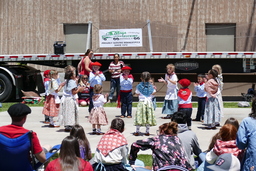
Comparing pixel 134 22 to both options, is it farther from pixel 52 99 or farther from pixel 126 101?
pixel 52 99

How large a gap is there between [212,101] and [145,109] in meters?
1.69

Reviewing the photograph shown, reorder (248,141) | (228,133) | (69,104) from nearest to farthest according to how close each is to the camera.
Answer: (248,141), (228,133), (69,104)

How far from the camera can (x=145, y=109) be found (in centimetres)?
1020

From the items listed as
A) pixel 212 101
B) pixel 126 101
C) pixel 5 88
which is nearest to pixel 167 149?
pixel 212 101

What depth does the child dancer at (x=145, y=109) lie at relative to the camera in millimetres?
10125

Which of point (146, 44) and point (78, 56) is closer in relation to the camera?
point (78, 56)

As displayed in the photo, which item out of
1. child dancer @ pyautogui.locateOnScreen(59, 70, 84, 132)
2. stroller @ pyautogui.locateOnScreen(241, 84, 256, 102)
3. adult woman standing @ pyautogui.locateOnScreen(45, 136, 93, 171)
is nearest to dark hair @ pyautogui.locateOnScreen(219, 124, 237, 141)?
adult woman standing @ pyautogui.locateOnScreen(45, 136, 93, 171)

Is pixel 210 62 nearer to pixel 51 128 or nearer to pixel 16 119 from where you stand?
pixel 51 128

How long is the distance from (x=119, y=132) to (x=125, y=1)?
18216 mm

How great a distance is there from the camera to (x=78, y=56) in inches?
663

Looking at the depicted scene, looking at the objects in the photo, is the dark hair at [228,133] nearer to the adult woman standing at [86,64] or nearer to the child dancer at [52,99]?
the child dancer at [52,99]

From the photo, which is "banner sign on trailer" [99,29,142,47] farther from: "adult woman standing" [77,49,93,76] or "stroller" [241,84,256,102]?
"adult woman standing" [77,49,93,76]

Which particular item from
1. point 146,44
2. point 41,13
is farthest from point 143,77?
point 41,13

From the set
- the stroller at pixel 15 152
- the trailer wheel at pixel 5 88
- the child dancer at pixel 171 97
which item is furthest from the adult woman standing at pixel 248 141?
Result: the trailer wheel at pixel 5 88
